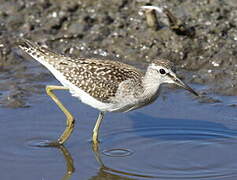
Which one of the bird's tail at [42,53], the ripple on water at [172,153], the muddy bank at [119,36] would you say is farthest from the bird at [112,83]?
the muddy bank at [119,36]

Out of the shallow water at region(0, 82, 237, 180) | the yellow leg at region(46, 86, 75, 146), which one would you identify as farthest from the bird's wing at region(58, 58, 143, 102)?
the shallow water at region(0, 82, 237, 180)

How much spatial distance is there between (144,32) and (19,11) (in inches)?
98.9

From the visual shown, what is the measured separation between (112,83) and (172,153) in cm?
122

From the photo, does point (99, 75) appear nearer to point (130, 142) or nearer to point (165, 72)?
point (165, 72)

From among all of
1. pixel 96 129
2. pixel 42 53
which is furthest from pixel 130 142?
pixel 42 53

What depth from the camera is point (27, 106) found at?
9164 mm

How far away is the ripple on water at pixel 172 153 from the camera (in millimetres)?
7234

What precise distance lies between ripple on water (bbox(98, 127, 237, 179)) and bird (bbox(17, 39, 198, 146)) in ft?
1.48

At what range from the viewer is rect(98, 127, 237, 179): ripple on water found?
23.7ft

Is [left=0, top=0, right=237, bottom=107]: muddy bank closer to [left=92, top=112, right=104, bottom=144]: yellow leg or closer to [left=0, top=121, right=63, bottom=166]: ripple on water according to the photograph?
[left=0, top=121, right=63, bottom=166]: ripple on water

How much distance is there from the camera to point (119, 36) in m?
10.7

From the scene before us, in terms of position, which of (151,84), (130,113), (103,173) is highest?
(151,84)

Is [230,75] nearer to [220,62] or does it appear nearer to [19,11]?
[220,62]

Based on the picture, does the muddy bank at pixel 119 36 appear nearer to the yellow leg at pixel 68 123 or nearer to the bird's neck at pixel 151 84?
the yellow leg at pixel 68 123
